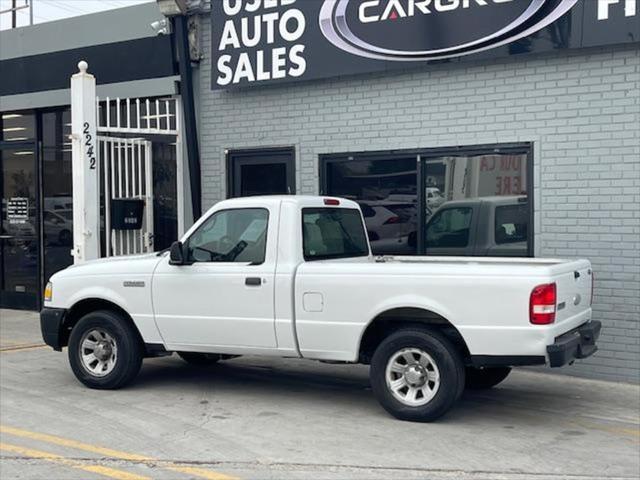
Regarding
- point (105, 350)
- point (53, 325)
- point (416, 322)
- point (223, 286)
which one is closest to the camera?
point (416, 322)

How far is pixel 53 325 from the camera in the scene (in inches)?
323

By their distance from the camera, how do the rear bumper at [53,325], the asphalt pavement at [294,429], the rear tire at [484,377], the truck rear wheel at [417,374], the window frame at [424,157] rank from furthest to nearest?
the window frame at [424,157], the rear bumper at [53,325], the rear tire at [484,377], the truck rear wheel at [417,374], the asphalt pavement at [294,429]

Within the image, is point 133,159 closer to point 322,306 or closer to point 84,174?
point 84,174

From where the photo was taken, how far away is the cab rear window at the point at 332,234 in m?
7.53

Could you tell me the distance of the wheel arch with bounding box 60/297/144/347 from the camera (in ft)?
26.2

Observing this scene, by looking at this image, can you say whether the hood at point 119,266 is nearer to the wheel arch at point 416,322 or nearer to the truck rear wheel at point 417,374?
the wheel arch at point 416,322

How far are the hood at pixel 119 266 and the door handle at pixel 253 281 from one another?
1009 mm

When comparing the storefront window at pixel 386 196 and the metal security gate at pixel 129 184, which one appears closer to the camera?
the storefront window at pixel 386 196

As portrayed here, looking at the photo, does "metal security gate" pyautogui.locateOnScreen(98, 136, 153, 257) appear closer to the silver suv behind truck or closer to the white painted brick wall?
the white painted brick wall

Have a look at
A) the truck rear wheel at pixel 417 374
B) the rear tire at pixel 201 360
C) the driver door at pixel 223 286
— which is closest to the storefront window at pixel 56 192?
the rear tire at pixel 201 360

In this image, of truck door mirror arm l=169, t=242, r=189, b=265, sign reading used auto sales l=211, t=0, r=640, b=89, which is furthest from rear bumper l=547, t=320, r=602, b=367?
truck door mirror arm l=169, t=242, r=189, b=265

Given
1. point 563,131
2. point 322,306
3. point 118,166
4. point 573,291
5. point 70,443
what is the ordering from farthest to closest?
point 118,166 → point 563,131 → point 322,306 → point 573,291 → point 70,443

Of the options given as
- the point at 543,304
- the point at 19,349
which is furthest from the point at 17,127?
the point at 543,304

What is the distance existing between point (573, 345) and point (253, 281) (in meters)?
2.70
